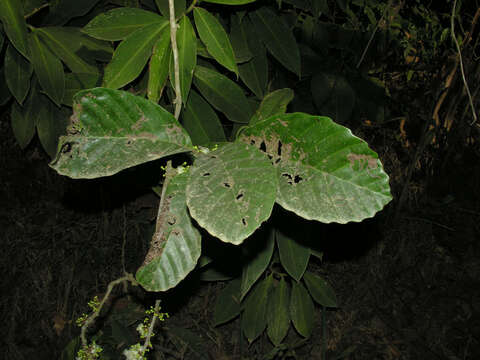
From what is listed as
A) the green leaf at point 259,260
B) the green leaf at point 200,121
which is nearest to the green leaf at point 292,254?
the green leaf at point 259,260

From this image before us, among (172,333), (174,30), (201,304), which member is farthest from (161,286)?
(201,304)

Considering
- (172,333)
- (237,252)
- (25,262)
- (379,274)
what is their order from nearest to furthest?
(237,252) → (172,333) → (25,262) → (379,274)

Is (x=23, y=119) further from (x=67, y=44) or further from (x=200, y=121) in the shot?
(x=200, y=121)

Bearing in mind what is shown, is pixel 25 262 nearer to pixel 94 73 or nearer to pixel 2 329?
pixel 2 329

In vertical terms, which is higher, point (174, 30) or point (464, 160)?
point (174, 30)

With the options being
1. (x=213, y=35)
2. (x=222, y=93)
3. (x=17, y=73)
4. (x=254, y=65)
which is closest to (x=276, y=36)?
(x=254, y=65)

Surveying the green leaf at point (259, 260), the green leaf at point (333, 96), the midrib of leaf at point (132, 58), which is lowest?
the green leaf at point (259, 260)

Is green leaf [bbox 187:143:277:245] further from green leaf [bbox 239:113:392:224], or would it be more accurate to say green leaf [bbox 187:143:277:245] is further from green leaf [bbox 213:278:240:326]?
green leaf [bbox 213:278:240:326]

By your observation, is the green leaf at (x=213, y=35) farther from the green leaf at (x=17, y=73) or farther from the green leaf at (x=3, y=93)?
the green leaf at (x=3, y=93)
